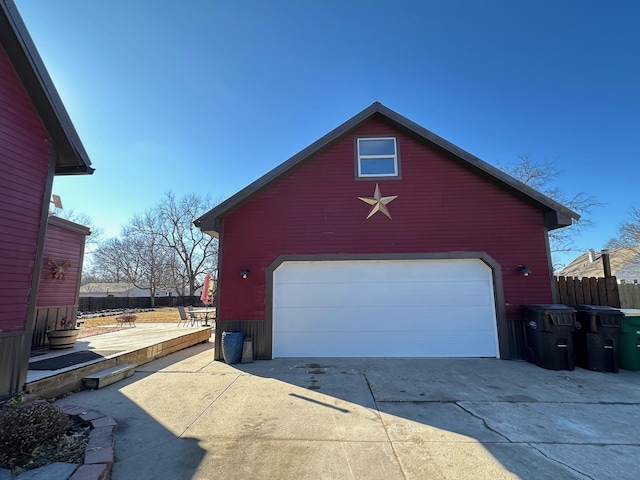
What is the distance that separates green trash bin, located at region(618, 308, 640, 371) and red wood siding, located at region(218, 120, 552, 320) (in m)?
1.42

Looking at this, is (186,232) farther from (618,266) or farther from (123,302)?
(618,266)

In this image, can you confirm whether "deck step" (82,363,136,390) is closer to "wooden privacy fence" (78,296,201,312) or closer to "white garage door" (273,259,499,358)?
"white garage door" (273,259,499,358)

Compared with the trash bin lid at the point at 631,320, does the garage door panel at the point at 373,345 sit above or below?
below

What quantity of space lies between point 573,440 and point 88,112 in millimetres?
10572

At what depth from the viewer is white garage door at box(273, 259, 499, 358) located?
7355 millimetres

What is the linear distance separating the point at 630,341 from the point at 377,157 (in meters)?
6.84

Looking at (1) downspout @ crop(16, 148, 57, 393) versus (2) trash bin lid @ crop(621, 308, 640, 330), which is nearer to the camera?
(1) downspout @ crop(16, 148, 57, 393)

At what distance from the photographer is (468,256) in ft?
24.6

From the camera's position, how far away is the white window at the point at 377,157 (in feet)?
26.7

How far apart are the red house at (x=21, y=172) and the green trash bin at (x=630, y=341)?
424 inches

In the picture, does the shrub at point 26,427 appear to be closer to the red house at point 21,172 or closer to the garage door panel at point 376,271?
the red house at point 21,172

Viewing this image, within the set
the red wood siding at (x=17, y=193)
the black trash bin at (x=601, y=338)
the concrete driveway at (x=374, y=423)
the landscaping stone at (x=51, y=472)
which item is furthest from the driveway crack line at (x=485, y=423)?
the red wood siding at (x=17, y=193)

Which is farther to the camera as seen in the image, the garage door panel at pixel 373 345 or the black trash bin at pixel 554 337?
the garage door panel at pixel 373 345

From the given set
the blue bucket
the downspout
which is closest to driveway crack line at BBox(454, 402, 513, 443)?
the blue bucket
